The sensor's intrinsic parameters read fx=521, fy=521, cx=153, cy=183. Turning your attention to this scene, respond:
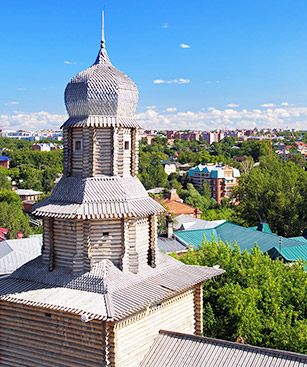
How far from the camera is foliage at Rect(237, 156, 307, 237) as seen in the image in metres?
50.3

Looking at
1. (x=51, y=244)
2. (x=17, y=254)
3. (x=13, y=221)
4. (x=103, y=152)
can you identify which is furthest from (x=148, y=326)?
(x=13, y=221)

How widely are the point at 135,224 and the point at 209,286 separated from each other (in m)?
9.02

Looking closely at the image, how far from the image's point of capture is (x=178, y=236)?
3916cm

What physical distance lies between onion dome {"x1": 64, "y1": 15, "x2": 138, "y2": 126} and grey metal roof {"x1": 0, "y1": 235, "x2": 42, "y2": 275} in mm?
15748

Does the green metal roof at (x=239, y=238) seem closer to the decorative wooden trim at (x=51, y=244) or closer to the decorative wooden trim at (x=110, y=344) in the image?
the decorative wooden trim at (x=51, y=244)

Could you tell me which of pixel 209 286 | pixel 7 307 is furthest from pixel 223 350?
pixel 209 286

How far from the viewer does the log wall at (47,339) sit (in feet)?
40.5

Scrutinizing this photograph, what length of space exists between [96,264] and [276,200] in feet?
131

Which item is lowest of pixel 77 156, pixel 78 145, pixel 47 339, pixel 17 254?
pixel 17 254

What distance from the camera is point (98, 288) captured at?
1275 cm

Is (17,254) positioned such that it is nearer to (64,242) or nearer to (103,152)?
(64,242)

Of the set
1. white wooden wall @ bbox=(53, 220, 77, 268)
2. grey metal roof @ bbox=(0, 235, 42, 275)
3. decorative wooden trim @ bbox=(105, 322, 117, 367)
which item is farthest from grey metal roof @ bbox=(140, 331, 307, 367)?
grey metal roof @ bbox=(0, 235, 42, 275)

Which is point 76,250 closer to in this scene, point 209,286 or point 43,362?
point 43,362

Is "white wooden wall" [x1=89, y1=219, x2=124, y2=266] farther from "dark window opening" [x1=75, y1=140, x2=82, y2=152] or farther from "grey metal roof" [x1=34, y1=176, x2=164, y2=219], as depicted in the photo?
"dark window opening" [x1=75, y1=140, x2=82, y2=152]
